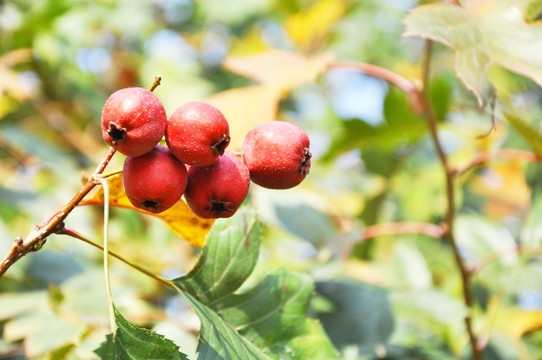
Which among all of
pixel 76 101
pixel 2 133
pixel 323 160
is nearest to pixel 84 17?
pixel 76 101

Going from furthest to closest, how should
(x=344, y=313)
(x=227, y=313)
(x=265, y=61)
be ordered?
(x=265, y=61)
(x=344, y=313)
(x=227, y=313)

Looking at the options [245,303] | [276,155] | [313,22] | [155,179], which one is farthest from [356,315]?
[313,22]

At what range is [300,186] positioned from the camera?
238cm

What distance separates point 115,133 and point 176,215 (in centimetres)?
29

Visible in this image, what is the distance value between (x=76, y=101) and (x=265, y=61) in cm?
128

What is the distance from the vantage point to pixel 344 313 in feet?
4.94

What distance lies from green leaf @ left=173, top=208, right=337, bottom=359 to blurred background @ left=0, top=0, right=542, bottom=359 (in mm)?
284

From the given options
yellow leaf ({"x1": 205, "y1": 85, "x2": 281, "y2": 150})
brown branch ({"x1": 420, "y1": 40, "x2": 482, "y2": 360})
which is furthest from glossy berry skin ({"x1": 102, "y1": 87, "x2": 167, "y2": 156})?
brown branch ({"x1": 420, "y1": 40, "x2": 482, "y2": 360})

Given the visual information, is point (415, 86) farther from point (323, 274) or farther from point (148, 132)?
point (148, 132)

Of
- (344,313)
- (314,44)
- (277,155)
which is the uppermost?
(277,155)

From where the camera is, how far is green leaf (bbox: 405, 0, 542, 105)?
0.95 m

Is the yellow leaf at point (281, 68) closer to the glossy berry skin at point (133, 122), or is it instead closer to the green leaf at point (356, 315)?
the green leaf at point (356, 315)

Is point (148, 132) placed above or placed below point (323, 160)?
above

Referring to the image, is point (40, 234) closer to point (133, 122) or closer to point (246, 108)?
point (133, 122)
